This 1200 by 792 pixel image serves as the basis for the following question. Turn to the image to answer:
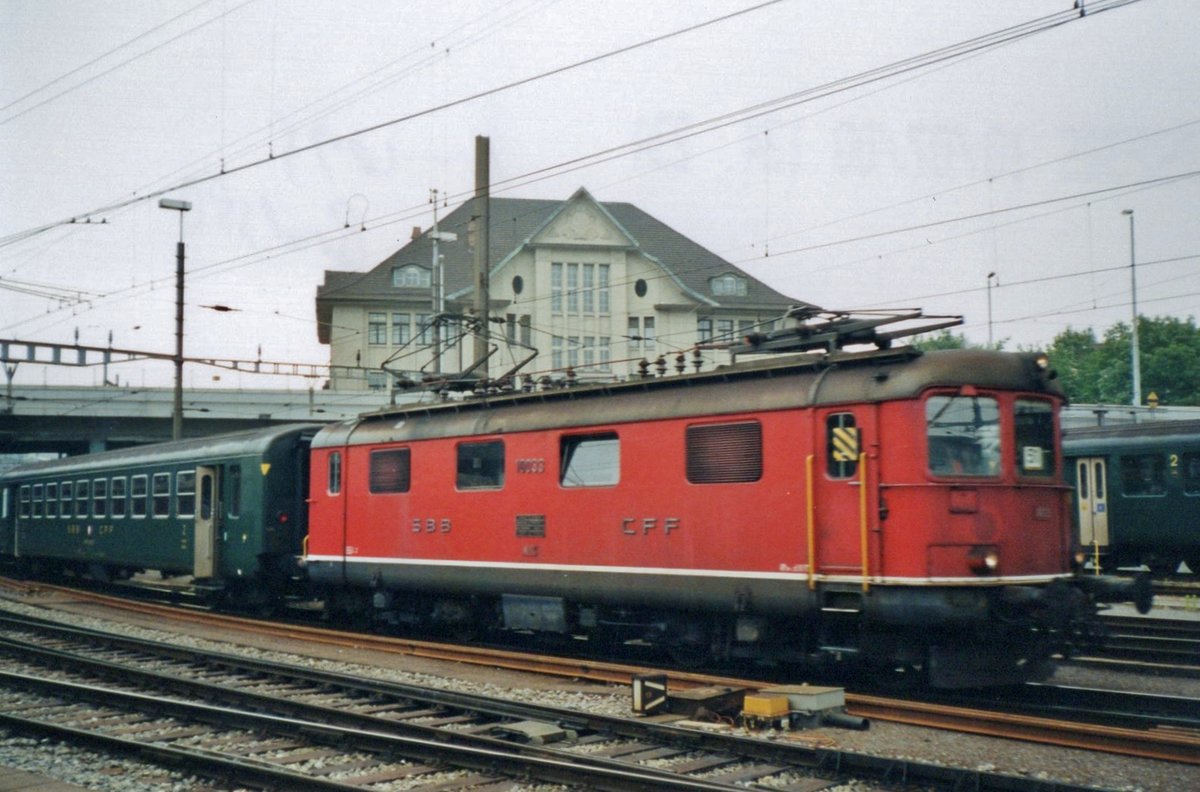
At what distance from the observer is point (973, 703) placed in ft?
35.4

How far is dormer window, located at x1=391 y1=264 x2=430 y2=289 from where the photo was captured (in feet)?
185

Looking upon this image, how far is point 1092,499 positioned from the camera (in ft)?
79.5

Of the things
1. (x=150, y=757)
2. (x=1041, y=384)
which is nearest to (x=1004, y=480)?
(x=1041, y=384)

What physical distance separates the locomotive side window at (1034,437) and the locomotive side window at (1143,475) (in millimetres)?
13452

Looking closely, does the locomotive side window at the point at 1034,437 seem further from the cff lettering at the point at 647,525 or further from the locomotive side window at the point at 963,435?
the cff lettering at the point at 647,525

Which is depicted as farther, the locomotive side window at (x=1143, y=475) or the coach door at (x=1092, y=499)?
the coach door at (x=1092, y=499)

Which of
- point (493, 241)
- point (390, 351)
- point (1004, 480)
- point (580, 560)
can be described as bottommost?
point (580, 560)

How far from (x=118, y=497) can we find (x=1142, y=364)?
62.8 metres

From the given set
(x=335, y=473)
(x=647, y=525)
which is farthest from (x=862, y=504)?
(x=335, y=473)

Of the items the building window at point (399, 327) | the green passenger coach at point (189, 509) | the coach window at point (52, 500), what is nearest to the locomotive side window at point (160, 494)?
the green passenger coach at point (189, 509)

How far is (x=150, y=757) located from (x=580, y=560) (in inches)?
226

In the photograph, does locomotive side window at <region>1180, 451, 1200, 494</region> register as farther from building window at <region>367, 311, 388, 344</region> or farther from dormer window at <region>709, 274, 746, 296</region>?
building window at <region>367, 311, 388, 344</region>

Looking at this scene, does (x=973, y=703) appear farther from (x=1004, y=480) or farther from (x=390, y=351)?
(x=390, y=351)

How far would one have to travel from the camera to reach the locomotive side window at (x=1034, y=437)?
36.0 feet
